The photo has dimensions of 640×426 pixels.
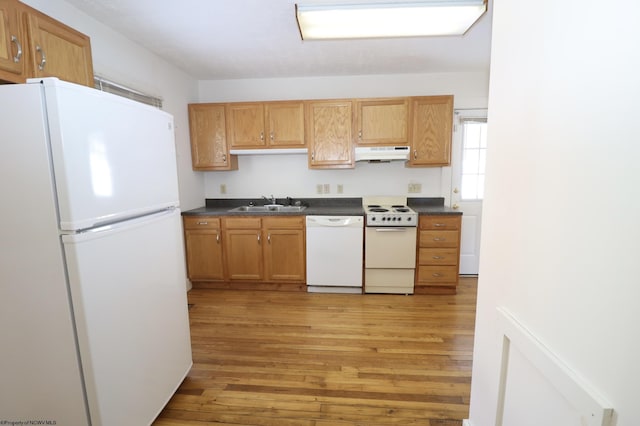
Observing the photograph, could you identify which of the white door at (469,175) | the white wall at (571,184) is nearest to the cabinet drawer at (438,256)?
the white door at (469,175)

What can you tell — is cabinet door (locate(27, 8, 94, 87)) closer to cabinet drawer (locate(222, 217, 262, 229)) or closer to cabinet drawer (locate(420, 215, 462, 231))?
cabinet drawer (locate(222, 217, 262, 229))

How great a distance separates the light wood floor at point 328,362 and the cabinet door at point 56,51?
2003 millimetres

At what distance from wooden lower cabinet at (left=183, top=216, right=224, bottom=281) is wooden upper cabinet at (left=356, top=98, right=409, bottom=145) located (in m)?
2.00

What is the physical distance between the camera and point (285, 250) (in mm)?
3209

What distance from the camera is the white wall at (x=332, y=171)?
3.43 m

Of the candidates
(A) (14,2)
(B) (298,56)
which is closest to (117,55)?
(A) (14,2)

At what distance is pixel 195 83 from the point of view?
11.7 feet

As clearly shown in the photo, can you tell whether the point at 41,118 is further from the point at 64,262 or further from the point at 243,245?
the point at 243,245

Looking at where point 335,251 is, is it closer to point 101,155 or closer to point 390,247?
point 390,247

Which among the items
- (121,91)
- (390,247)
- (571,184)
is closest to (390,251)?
(390,247)

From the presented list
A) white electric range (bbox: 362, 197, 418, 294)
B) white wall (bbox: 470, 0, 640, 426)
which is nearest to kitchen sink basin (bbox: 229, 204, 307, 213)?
white electric range (bbox: 362, 197, 418, 294)

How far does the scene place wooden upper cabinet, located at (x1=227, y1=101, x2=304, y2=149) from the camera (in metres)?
3.29

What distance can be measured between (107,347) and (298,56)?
112 inches

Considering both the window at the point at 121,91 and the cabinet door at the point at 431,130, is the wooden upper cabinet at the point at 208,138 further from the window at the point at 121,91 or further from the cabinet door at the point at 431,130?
the cabinet door at the point at 431,130
